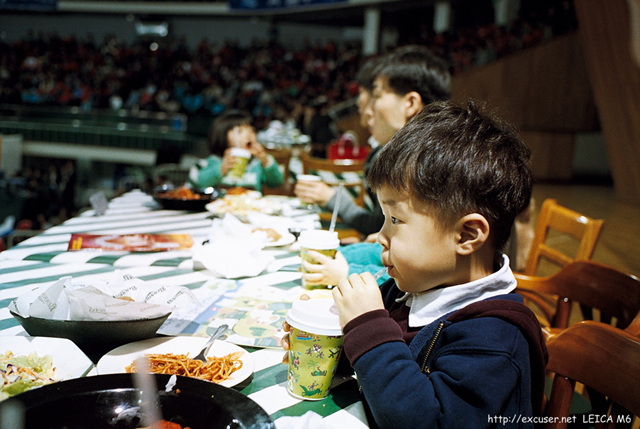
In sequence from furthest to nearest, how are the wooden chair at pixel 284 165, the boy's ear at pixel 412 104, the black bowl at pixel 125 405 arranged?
the wooden chair at pixel 284 165 < the boy's ear at pixel 412 104 < the black bowl at pixel 125 405

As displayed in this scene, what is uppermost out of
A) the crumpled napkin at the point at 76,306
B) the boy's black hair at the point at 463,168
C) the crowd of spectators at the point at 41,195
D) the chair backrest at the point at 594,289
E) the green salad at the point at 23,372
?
the boy's black hair at the point at 463,168

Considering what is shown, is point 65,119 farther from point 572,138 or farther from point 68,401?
point 68,401

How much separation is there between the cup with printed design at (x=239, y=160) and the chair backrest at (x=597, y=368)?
1.82 metres

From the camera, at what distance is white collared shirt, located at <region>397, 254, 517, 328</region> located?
809 mm

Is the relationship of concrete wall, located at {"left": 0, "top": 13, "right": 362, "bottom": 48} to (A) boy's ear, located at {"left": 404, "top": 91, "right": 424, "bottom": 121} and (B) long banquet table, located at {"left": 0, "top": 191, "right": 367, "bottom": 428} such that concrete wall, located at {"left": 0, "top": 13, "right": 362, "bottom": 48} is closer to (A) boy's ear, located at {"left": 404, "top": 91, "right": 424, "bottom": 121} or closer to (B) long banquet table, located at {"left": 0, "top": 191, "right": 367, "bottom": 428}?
(A) boy's ear, located at {"left": 404, "top": 91, "right": 424, "bottom": 121}

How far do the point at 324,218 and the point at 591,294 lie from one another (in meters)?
1.69

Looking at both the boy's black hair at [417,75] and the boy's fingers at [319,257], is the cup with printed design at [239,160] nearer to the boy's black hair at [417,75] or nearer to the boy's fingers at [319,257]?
the boy's black hair at [417,75]

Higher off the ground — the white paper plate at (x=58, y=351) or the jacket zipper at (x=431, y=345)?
the jacket zipper at (x=431, y=345)

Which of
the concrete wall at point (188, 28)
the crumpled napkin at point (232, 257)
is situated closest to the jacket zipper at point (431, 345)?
the crumpled napkin at point (232, 257)

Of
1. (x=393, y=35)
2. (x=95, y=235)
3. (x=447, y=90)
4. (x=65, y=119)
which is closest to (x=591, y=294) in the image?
(x=447, y=90)

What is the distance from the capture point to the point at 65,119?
1245 cm

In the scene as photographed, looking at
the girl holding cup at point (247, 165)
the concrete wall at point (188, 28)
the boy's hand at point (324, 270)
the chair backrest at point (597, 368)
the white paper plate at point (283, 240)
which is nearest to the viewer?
the chair backrest at point (597, 368)

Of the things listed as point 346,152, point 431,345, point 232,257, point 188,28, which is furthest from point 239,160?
point 188,28

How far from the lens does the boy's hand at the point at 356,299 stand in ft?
2.55
